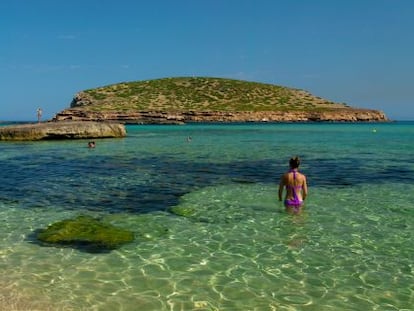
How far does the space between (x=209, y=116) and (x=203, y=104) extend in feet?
54.3

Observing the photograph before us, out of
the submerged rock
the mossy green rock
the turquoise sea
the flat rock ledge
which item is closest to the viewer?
the turquoise sea

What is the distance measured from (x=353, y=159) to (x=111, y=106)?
121044 mm

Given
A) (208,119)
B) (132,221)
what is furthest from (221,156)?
(208,119)

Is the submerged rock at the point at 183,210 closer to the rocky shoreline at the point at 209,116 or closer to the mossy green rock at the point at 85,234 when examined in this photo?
the mossy green rock at the point at 85,234

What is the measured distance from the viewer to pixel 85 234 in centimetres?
1188

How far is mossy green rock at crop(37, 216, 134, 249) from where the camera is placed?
11.3 metres

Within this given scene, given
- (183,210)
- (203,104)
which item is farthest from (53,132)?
(203,104)

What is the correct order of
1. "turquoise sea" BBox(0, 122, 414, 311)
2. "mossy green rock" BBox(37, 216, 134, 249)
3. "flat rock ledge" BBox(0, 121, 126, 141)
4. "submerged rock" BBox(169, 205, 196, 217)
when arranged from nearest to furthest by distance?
"turquoise sea" BBox(0, 122, 414, 311), "mossy green rock" BBox(37, 216, 134, 249), "submerged rock" BBox(169, 205, 196, 217), "flat rock ledge" BBox(0, 121, 126, 141)

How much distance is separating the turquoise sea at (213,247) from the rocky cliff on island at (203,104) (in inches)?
4114

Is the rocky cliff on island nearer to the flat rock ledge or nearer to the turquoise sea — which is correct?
the flat rock ledge

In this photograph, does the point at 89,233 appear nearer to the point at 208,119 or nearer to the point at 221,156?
the point at 221,156

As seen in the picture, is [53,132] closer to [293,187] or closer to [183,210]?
[183,210]

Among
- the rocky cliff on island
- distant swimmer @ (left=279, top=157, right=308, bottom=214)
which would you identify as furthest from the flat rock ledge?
the rocky cliff on island

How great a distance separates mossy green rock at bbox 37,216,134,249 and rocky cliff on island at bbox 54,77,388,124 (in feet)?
363
